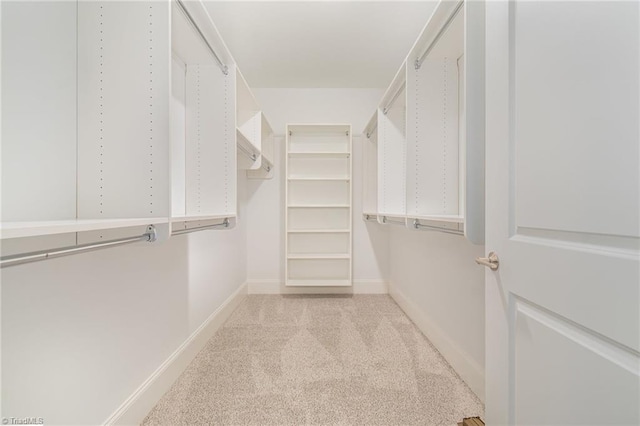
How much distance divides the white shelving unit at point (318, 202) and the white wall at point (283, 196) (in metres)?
0.15

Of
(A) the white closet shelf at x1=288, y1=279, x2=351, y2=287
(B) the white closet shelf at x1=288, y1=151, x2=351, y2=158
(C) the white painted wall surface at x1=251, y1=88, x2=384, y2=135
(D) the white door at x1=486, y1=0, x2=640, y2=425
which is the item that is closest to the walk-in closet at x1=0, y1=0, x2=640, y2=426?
(D) the white door at x1=486, y1=0, x2=640, y2=425

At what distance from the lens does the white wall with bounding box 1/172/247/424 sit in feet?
2.63

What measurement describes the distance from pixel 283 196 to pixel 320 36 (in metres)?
1.74

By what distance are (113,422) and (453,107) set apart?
87.9 inches

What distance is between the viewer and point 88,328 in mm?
1026

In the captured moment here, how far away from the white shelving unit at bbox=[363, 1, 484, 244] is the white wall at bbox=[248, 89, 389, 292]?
4.60ft

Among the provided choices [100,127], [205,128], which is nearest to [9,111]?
[100,127]

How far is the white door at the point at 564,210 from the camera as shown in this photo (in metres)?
0.55

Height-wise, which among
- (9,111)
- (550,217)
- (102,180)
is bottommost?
(550,217)

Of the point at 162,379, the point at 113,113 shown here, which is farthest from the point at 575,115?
the point at 162,379

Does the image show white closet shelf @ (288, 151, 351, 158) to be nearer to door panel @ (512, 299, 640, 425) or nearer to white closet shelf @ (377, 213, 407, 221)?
white closet shelf @ (377, 213, 407, 221)

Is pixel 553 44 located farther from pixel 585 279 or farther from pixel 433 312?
pixel 433 312

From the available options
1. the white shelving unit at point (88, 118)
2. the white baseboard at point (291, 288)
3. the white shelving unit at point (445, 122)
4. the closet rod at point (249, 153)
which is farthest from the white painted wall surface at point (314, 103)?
the white shelving unit at point (88, 118)

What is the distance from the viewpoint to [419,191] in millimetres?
1612
